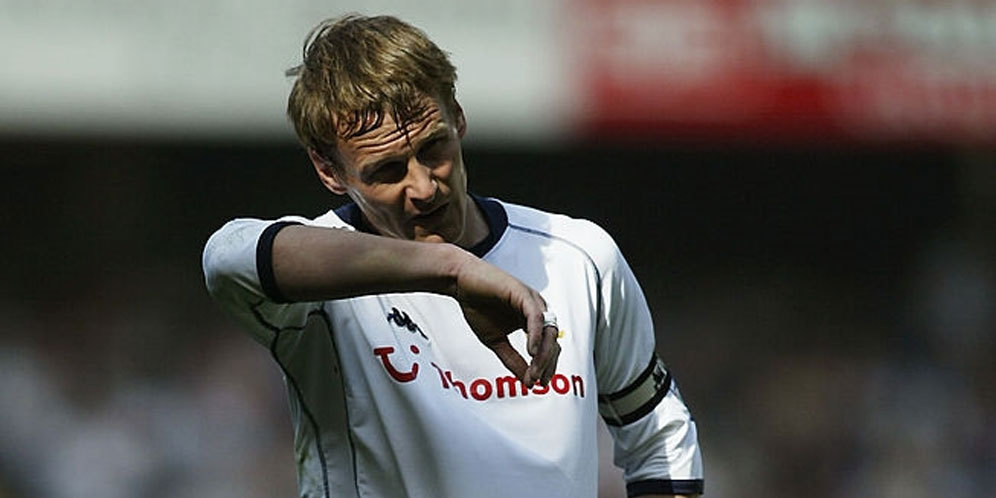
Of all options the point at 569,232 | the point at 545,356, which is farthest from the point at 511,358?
the point at 569,232

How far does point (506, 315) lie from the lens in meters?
2.64

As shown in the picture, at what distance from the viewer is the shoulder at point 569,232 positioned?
131 inches

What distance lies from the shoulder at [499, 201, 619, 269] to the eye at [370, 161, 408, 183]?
350mm

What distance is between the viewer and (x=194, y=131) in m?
10.4

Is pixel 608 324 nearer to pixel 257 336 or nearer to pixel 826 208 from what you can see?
pixel 257 336

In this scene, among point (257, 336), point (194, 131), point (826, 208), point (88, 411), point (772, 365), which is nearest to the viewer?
point (257, 336)

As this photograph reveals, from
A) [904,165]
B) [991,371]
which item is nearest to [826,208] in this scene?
[904,165]

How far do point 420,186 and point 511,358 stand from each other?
18.2 inches

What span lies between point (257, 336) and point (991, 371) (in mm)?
9786

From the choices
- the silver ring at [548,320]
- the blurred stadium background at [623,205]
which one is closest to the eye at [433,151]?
the silver ring at [548,320]

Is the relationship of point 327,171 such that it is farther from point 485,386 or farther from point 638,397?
point 638,397

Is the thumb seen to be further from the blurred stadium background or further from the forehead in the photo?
the blurred stadium background

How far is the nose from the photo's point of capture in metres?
3.03

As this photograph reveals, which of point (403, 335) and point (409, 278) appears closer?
point (409, 278)
